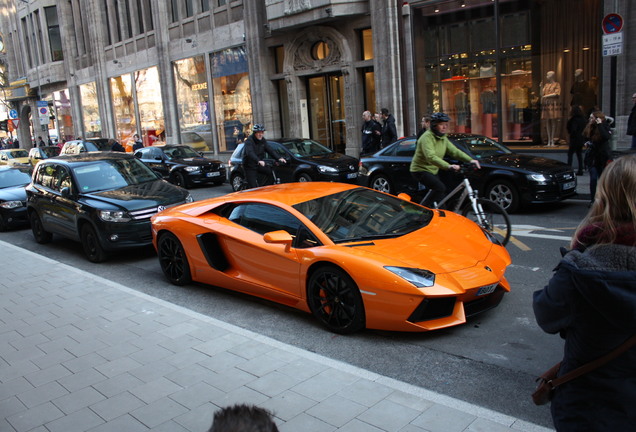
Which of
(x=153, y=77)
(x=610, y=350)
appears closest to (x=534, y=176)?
(x=610, y=350)

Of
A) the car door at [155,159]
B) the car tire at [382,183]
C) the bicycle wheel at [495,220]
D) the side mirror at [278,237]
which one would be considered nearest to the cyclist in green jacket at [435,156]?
the bicycle wheel at [495,220]

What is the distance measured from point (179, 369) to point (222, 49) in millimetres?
23847

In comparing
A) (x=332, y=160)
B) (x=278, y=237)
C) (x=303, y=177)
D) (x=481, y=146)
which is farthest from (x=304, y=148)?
(x=278, y=237)

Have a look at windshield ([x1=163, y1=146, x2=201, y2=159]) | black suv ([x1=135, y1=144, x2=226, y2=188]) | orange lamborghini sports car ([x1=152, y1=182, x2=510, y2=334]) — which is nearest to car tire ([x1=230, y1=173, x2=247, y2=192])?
black suv ([x1=135, y1=144, x2=226, y2=188])

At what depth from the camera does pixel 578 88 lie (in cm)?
1564

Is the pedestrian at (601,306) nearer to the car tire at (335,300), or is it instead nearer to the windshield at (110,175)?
the car tire at (335,300)

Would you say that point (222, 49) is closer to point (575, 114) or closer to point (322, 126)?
point (322, 126)

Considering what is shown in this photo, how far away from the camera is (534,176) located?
10297 mm

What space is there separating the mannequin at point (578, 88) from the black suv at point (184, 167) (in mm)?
10894

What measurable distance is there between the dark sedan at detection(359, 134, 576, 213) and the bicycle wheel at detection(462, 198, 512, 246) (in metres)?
2.76

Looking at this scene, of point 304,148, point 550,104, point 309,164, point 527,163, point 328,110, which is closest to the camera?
point 527,163

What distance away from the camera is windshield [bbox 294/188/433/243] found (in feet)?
18.4

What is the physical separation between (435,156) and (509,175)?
295 centimetres

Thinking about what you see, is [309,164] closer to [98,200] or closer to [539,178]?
[539,178]
